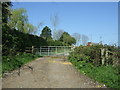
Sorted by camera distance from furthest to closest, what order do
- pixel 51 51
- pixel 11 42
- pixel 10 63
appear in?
pixel 51 51
pixel 11 42
pixel 10 63

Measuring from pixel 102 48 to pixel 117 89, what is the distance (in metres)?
4.44

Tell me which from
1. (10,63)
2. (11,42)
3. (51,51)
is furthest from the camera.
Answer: (51,51)

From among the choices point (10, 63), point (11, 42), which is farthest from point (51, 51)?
point (10, 63)

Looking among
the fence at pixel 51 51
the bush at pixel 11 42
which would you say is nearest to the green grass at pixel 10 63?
the bush at pixel 11 42

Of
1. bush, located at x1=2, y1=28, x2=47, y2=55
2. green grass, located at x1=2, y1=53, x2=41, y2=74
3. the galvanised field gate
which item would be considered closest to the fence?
the galvanised field gate

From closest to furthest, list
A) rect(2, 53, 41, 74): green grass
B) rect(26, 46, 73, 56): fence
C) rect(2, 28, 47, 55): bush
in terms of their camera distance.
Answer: rect(2, 53, 41, 74): green grass < rect(2, 28, 47, 55): bush < rect(26, 46, 73, 56): fence

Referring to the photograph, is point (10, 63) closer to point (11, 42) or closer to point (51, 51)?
point (11, 42)

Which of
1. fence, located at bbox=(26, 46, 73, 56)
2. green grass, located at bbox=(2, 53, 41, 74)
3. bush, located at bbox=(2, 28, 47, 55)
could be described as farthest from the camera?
fence, located at bbox=(26, 46, 73, 56)

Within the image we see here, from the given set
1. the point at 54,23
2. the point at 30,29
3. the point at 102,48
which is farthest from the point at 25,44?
the point at 30,29

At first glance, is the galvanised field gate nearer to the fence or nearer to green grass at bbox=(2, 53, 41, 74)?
the fence

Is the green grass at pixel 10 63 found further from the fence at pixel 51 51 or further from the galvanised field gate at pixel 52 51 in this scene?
the galvanised field gate at pixel 52 51

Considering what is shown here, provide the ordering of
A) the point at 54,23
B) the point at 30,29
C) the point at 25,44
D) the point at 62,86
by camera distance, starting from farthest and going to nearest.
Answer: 1. the point at 30,29
2. the point at 54,23
3. the point at 25,44
4. the point at 62,86

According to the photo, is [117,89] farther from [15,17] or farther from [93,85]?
[15,17]

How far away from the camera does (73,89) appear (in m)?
4.71
